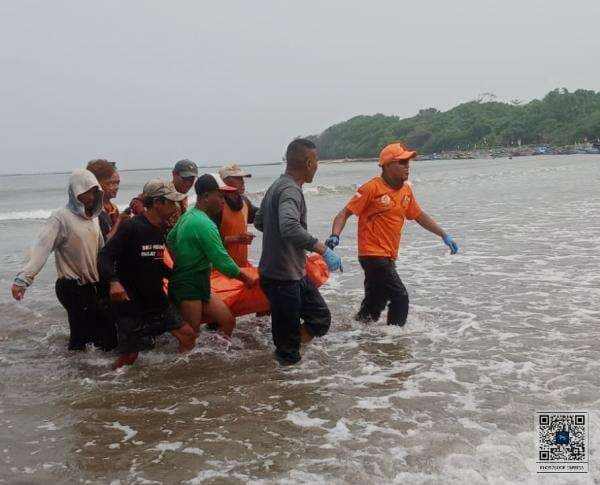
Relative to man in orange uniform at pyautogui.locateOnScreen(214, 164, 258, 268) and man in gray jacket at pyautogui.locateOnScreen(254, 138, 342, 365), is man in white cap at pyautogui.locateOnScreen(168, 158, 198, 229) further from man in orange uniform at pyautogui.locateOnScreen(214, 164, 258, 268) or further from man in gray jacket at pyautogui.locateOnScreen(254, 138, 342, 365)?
man in gray jacket at pyautogui.locateOnScreen(254, 138, 342, 365)

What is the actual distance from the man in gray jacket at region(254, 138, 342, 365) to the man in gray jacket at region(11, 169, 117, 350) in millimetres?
1422

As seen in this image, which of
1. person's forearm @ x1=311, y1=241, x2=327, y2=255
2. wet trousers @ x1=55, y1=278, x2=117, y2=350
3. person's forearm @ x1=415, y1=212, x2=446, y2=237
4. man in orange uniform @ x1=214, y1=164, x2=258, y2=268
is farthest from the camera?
person's forearm @ x1=415, y1=212, x2=446, y2=237

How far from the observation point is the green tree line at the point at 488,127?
409 ft

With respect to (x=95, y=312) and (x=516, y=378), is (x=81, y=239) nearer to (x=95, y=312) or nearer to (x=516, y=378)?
(x=95, y=312)

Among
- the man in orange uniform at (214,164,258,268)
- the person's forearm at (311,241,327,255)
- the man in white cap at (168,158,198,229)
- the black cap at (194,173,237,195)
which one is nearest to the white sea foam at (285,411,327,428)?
the person's forearm at (311,241,327,255)

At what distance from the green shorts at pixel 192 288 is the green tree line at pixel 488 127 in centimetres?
12192

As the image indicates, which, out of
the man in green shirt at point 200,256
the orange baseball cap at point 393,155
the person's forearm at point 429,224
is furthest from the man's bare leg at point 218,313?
the person's forearm at point 429,224

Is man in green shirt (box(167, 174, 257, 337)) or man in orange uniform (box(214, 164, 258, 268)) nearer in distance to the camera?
man in green shirt (box(167, 174, 257, 337))

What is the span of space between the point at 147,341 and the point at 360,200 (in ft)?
7.65

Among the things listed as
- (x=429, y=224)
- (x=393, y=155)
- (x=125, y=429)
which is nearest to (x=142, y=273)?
(x=125, y=429)

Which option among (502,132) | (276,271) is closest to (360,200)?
(276,271)

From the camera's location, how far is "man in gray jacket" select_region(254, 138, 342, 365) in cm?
439

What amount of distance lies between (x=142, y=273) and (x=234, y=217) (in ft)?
4.80

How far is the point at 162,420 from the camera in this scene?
4.01 meters
